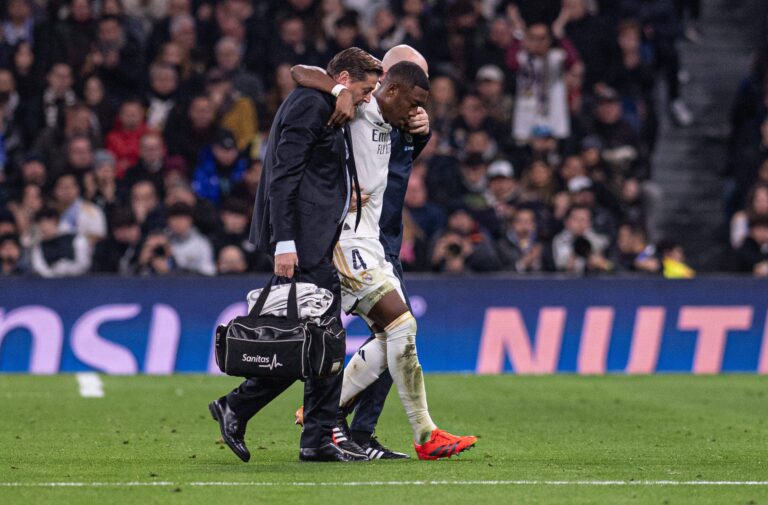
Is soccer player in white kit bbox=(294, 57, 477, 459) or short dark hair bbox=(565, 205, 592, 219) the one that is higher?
soccer player in white kit bbox=(294, 57, 477, 459)

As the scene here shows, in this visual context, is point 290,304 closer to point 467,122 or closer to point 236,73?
point 467,122

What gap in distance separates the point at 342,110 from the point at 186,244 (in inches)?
360

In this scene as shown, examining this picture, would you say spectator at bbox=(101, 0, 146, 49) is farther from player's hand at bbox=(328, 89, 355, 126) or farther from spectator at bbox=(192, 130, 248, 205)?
player's hand at bbox=(328, 89, 355, 126)

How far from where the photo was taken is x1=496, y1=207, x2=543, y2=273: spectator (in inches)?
687

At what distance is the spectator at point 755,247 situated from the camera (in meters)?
17.8

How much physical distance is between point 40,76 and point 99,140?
1411mm

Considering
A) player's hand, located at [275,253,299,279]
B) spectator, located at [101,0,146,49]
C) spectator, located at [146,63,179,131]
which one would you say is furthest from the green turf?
spectator, located at [101,0,146,49]

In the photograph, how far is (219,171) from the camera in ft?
62.5

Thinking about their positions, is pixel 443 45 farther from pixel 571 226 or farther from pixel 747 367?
pixel 747 367

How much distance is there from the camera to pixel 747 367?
16875 mm

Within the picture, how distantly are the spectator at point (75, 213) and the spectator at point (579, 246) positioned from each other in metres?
5.17

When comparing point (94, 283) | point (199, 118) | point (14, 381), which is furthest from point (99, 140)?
point (14, 381)

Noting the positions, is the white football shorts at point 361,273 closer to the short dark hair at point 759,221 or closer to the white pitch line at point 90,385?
the white pitch line at point 90,385

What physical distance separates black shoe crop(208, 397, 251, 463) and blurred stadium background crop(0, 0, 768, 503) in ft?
8.78
